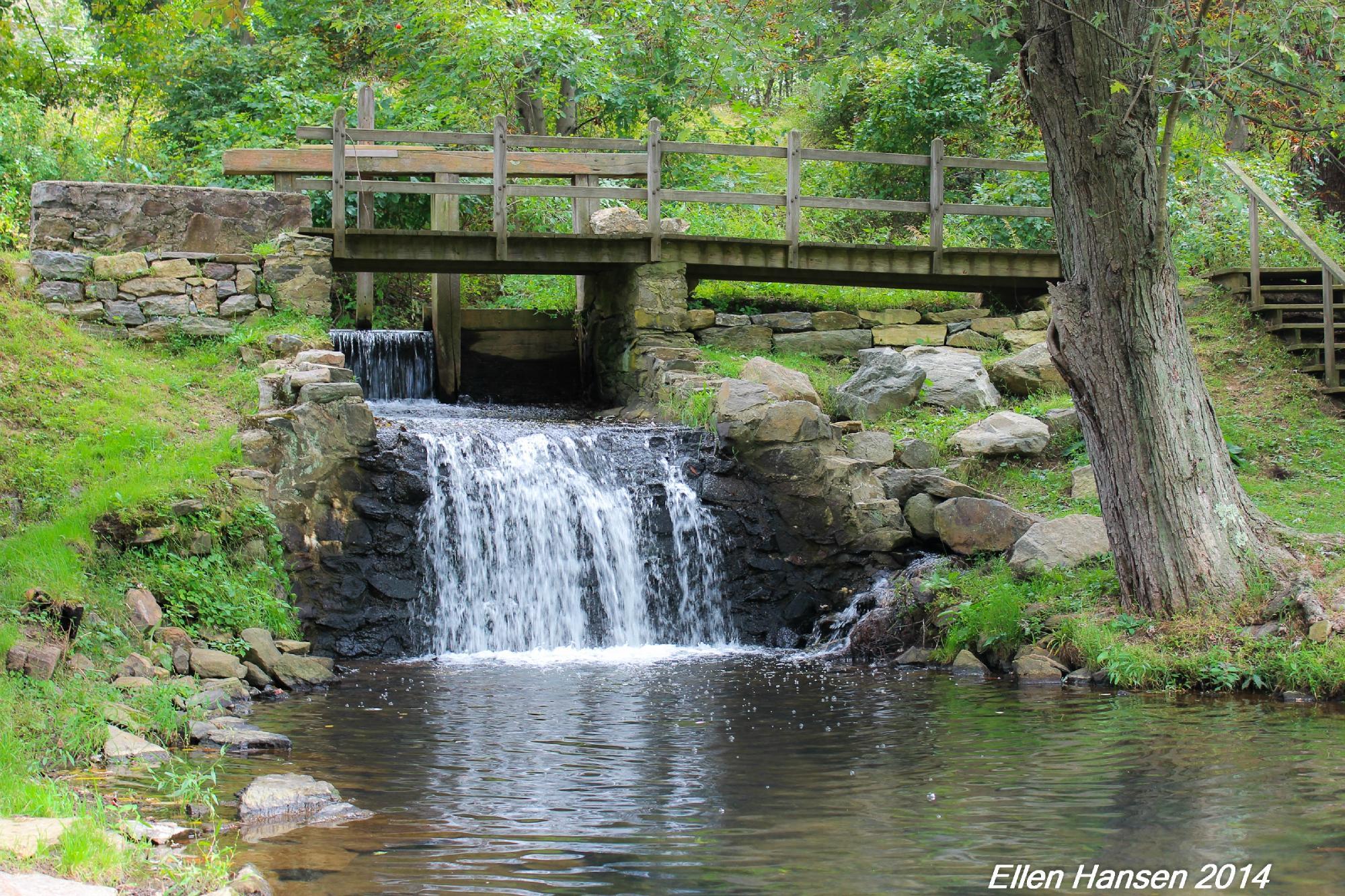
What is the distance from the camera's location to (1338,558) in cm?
846

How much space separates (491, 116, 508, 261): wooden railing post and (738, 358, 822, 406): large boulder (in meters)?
2.95

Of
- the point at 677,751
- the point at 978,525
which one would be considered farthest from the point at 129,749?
the point at 978,525

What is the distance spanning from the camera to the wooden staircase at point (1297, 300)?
13492 mm

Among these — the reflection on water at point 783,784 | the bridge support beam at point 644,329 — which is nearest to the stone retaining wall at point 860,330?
the bridge support beam at point 644,329

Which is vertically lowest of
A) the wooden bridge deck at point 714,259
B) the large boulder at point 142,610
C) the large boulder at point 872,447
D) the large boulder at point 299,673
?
the large boulder at point 299,673

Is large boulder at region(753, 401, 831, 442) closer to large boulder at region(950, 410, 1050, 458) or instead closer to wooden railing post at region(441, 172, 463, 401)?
large boulder at region(950, 410, 1050, 458)

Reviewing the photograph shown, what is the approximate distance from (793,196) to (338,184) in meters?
4.90

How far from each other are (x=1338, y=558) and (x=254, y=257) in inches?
392

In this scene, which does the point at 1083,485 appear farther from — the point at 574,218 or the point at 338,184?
the point at 338,184

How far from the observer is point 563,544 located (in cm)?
A: 1061

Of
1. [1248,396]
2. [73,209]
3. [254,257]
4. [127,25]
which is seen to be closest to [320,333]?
[254,257]

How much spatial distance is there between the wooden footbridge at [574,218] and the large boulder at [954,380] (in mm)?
1383

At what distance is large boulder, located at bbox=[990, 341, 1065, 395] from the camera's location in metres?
13.7

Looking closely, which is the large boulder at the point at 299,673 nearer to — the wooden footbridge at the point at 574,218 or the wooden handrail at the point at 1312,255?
the wooden footbridge at the point at 574,218
